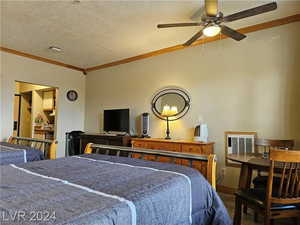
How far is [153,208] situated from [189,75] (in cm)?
320

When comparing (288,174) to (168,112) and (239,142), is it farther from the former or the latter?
(168,112)

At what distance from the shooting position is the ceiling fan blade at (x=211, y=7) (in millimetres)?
1973

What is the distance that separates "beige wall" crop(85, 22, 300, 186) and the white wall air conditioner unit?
0.08 meters

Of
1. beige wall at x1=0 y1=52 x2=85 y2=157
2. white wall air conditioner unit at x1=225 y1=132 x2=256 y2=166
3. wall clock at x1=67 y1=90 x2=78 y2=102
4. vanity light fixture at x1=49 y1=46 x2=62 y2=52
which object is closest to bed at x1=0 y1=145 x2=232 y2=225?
white wall air conditioner unit at x1=225 y1=132 x2=256 y2=166

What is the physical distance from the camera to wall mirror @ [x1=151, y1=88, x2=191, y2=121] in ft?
12.8

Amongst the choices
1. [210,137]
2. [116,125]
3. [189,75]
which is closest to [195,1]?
[189,75]

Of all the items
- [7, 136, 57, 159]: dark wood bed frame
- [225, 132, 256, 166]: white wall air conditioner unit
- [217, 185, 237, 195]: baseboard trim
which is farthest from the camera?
[217, 185, 237, 195]: baseboard trim

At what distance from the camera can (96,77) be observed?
5.57 m

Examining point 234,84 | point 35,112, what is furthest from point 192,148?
point 35,112

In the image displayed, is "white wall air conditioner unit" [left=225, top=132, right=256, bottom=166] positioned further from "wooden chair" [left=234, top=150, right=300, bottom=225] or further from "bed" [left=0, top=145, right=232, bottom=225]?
"bed" [left=0, top=145, right=232, bottom=225]

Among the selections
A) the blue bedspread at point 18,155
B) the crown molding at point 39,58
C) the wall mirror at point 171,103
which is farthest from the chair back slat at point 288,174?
the crown molding at point 39,58

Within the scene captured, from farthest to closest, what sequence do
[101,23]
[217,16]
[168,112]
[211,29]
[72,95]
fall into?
1. [72,95]
2. [168,112]
3. [101,23]
4. [211,29]
5. [217,16]

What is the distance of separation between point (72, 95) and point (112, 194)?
16.3 ft

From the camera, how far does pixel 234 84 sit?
3.38 m
